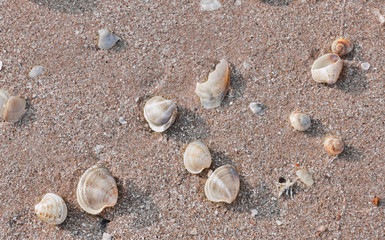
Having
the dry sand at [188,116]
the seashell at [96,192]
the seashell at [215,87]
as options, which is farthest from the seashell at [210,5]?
the seashell at [96,192]

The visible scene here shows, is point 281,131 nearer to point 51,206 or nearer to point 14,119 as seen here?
point 51,206

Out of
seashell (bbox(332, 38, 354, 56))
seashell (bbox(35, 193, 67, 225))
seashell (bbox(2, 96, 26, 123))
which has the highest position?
seashell (bbox(2, 96, 26, 123))

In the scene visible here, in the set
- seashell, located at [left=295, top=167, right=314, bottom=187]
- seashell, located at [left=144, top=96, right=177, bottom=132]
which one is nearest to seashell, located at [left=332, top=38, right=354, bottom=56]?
seashell, located at [left=295, top=167, right=314, bottom=187]

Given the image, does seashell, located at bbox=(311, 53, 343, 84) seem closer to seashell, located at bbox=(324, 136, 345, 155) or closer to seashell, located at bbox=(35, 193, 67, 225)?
seashell, located at bbox=(324, 136, 345, 155)

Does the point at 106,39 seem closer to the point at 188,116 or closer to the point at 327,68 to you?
the point at 188,116

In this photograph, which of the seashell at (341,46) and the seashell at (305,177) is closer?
the seashell at (305,177)

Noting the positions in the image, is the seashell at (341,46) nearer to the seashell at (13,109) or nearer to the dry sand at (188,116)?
the dry sand at (188,116)

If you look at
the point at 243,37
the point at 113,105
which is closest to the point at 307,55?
the point at 243,37
